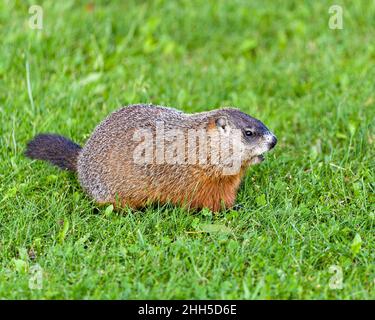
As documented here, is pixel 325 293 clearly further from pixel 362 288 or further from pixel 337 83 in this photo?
pixel 337 83

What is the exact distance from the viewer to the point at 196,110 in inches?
265

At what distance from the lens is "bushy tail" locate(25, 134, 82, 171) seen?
5.61m

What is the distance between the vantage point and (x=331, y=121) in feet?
21.5

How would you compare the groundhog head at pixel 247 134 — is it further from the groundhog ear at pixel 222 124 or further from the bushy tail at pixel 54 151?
the bushy tail at pixel 54 151

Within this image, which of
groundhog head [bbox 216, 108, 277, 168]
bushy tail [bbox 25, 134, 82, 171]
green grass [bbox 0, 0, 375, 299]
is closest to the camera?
green grass [bbox 0, 0, 375, 299]

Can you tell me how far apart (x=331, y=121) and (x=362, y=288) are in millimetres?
2503

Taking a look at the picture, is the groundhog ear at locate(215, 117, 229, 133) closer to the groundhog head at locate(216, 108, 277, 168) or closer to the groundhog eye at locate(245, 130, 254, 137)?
the groundhog head at locate(216, 108, 277, 168)

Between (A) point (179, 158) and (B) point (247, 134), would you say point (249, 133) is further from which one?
(A) point (179, 158)

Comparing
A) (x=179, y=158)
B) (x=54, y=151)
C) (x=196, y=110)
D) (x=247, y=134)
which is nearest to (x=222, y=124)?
(x=247, y=134)

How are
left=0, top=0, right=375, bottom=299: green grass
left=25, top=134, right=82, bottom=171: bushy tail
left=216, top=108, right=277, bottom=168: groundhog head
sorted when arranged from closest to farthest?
1. left=0, top=0, right=375, bottom=299: green grass
2. left=216, top=108, right=277, bottom=168: groundhog head
3. left=25, top=134, right=82, bottom=171: bushy tail

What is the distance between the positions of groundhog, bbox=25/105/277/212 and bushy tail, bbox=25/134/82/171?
0.33 m

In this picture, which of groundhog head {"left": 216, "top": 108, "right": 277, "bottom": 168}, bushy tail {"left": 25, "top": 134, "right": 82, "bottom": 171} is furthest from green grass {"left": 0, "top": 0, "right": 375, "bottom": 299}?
groundhog head {"left": 216, "top": 108, "right": 277, "bottom": 168}

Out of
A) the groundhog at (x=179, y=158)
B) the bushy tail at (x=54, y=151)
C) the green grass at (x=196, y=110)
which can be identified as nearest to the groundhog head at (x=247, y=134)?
the groundhog at (x=179, y=158)

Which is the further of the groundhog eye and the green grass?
the groundhog eye
